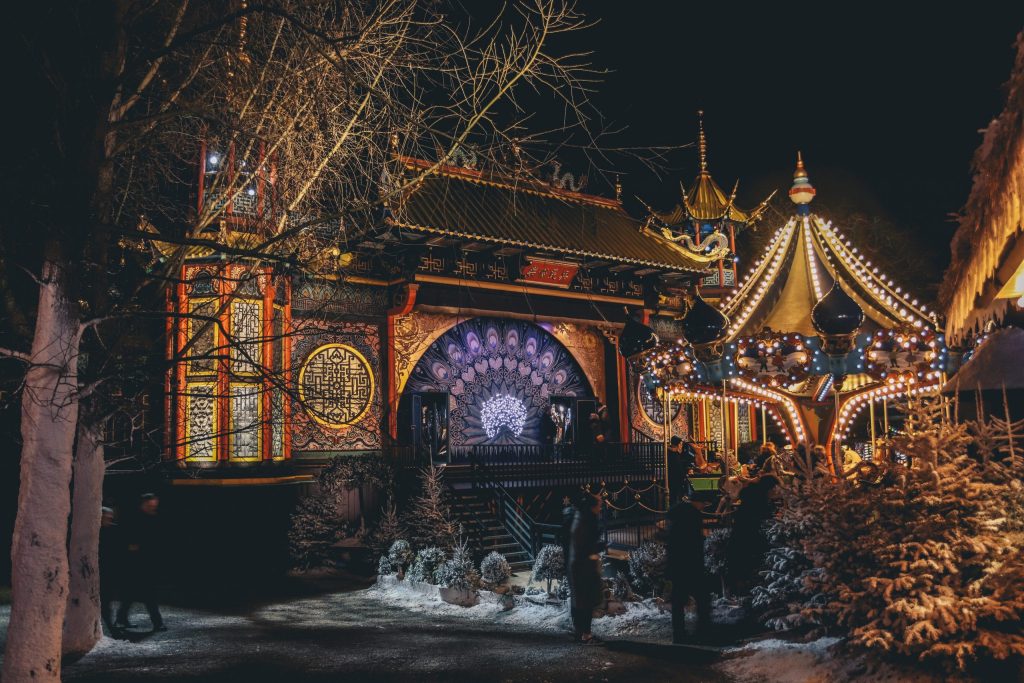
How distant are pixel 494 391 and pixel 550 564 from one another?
363 inches

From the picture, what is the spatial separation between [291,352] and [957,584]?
13312 millimetres

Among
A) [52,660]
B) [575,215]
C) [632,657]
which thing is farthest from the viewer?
[575,215]

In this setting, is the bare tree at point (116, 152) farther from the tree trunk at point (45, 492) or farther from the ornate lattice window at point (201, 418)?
the ornate lattice window at point (201, 418)

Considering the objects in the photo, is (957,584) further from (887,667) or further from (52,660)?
(52,660)

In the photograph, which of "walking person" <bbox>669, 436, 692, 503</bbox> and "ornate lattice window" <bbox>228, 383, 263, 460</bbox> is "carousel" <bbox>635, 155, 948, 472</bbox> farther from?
"ornate lattice window" <bbox>228, 383, 263, 460</bbox>

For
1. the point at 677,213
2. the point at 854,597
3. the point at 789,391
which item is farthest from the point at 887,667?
the point at 677,213

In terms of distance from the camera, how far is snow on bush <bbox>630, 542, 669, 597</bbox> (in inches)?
433

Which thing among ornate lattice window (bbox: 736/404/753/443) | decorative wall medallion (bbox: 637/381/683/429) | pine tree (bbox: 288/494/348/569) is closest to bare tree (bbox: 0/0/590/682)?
pine tree (bbox: 288/494/348/569)

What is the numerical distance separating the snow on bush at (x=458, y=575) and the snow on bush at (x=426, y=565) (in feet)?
0.90

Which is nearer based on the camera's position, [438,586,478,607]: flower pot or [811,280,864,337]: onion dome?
[811,280,864,337]: onion dome

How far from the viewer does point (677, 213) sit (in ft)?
83.8

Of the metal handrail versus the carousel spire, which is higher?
the carousel spire

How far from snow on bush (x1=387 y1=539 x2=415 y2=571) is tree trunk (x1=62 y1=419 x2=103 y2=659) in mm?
5455

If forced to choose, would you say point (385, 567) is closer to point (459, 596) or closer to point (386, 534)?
point (386, 534)
